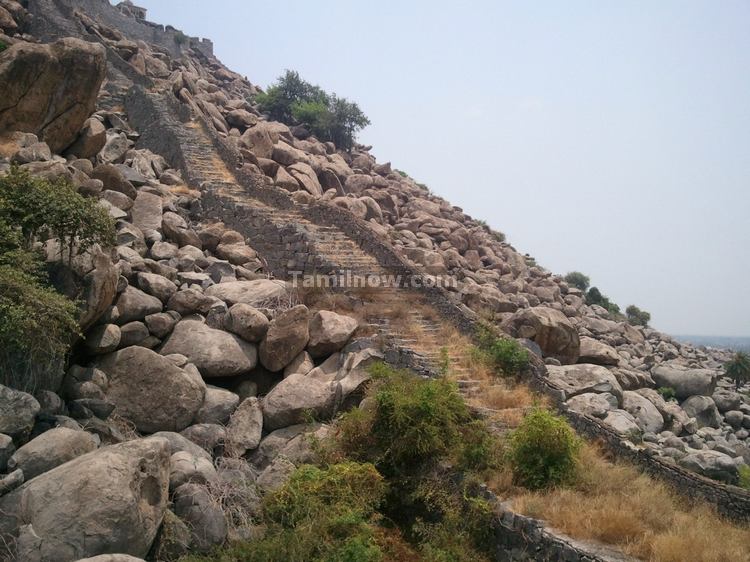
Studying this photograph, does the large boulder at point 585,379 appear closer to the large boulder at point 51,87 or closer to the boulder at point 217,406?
the boulder at point 217,406

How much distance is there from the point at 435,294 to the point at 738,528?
30.5ft

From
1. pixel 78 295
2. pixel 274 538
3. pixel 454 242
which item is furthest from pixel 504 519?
pixel 454 242

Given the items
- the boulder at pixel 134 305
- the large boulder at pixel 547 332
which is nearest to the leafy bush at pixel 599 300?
the large boulder at pixel 547 332

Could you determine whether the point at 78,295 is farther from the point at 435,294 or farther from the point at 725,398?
the point at 725,398

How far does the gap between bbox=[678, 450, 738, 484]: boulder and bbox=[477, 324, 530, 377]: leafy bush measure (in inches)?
151

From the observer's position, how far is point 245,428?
35.9ft

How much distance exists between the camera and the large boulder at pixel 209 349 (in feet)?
37.8

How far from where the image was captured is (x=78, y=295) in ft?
31.5

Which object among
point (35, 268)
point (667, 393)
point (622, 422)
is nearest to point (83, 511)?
point (35, 268)

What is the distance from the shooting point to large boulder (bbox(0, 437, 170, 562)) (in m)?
6.37

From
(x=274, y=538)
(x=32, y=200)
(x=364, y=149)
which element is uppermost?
(x=364, y=149)

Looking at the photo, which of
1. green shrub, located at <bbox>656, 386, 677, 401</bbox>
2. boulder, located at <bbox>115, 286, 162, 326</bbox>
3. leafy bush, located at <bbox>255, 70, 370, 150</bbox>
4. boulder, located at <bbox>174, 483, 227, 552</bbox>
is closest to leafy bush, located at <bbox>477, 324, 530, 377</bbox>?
boulder, located at <bbox>174, 483, 227, 552</bbox>

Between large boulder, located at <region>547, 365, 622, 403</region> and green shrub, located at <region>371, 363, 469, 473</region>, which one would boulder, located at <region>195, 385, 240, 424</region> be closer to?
green shrub, located at <region>371, 363, 469, 473</region>

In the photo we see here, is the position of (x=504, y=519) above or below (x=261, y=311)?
below
